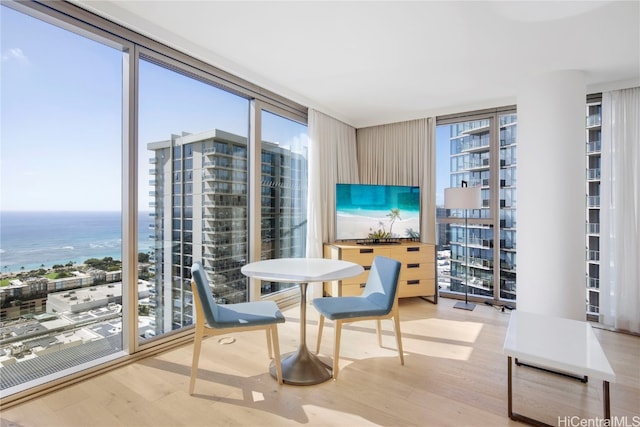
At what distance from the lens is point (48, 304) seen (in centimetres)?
222

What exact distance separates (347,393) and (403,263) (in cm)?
Answer: 220

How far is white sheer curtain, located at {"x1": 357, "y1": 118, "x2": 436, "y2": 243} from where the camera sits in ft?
14.8

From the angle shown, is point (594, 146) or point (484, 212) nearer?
point (594, 146)

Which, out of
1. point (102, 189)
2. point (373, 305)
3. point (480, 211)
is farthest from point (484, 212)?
point (102, 189)

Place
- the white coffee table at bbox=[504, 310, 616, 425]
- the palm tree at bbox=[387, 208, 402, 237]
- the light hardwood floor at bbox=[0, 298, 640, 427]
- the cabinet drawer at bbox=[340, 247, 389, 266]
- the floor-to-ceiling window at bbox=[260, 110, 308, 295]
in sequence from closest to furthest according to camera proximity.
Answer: the white coffee table at bbox=[504, 310, 616, 425]
the light hardwood floor at bbox=[0, 298, 640, 427]
the floor-to-ceiling window at bbox=[260, 110, 308, 295]
the cabinet drawer at bbox=[340, 247, 389, 266]
the palm tree at bbox=[387, 208, 402, 237]

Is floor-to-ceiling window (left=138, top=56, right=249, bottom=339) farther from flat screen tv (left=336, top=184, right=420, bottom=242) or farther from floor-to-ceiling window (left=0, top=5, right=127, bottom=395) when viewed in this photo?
flat screen tv (left=336, top=184, right=420, bottom=242)

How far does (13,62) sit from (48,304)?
1507mm

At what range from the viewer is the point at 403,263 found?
4.11 meters

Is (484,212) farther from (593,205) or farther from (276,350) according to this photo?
(276,350)

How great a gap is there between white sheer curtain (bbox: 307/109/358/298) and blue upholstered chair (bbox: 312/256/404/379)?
1.51m

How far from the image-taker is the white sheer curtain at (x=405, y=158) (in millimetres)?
4516

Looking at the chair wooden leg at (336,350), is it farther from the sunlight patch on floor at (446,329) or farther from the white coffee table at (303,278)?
the sunlight patch on floor at (446,329)

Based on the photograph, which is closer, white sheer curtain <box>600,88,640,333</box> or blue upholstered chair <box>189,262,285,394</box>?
blue upholstered chair <box>189,262,285,394</box>

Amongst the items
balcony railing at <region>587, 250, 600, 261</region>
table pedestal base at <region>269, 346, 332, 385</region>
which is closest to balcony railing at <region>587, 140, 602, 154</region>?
balcony railing at <region>587, 250, 600, 261</region>
